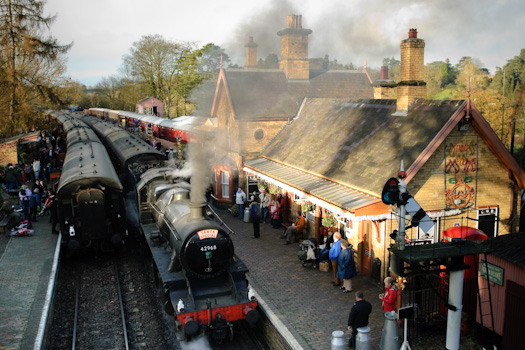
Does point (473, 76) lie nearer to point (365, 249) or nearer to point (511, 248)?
point (365, 249)

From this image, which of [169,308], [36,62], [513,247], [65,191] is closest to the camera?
[513,247]

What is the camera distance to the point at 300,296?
39.2ft

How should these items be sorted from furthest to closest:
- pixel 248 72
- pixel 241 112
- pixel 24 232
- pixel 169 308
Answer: pixel 248 72 < pixel 241 112 < pixel 24 232 < pixel 169 308

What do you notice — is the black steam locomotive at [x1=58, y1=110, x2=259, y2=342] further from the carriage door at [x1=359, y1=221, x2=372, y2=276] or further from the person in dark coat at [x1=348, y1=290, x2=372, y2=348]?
the carriage door at [x1=359, y1=221, x2=372, y2=276]

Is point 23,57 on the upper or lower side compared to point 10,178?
upper

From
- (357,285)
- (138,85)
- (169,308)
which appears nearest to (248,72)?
(357,285)

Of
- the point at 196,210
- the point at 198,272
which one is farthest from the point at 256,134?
the point at 198,272

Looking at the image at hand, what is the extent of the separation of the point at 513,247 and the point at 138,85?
60.1 metres

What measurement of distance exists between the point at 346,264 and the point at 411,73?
6.30 metres

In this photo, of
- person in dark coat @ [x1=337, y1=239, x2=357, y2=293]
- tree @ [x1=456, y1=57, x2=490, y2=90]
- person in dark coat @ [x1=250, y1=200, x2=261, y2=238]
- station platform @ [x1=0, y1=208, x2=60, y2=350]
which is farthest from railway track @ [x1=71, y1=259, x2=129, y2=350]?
tree @ [x1=456, y1=57, x2=490, y2=90]

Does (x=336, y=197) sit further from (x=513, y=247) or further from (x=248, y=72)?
(x=248, y=72)

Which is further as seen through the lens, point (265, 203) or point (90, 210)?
point (265, 203)

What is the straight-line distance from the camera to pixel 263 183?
1961 centimetres

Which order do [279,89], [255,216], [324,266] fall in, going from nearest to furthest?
1. [324,266]
2. [255,216]
3. [279,89]
